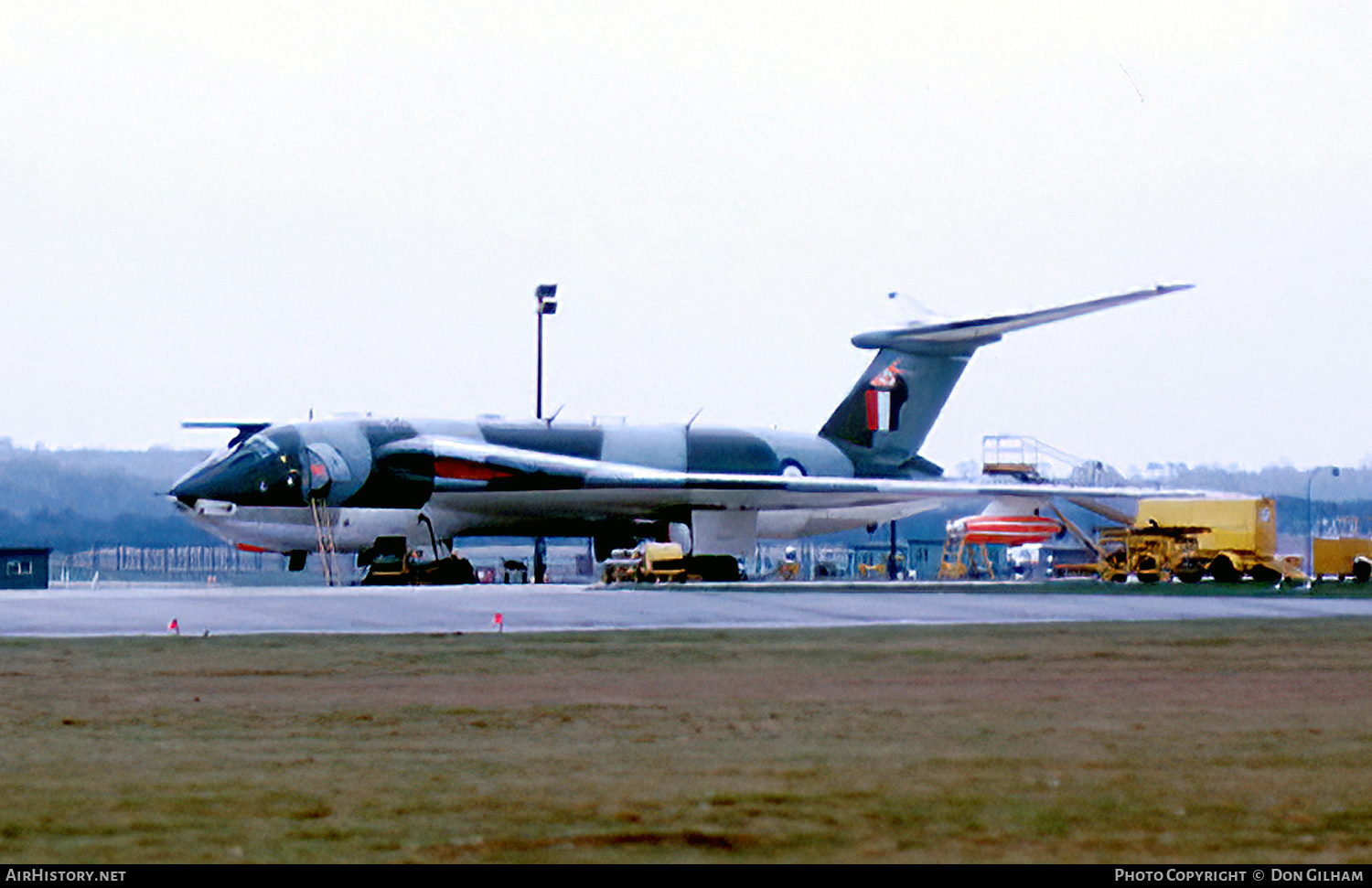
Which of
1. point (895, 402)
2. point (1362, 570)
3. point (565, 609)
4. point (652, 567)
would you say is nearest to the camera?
point (565, 609)

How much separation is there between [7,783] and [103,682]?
823cm

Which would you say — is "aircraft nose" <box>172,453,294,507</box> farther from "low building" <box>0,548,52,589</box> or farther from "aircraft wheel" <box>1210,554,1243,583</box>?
"low building" <box>0,548,52,589</box>

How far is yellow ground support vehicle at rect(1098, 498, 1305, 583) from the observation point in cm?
5231

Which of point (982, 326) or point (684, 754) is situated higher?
point (982, 326)

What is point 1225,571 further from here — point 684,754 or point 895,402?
point 684,754

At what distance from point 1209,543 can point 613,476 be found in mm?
19818

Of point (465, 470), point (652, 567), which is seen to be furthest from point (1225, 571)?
point (465, 470)

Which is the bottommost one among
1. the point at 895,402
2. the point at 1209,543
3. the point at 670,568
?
the point at 670,568

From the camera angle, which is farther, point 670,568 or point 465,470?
point 465,470

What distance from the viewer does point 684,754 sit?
12492 millimetres

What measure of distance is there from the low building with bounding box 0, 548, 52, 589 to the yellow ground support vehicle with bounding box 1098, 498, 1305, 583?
49555mm

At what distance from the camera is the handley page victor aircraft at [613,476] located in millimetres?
48656

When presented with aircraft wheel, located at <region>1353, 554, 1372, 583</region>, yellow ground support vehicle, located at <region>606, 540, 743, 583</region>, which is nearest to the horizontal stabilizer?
yellow ground support vehicle, located at <region>606, 540, 743, 583</region>

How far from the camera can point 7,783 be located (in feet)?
A: 35.2
